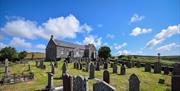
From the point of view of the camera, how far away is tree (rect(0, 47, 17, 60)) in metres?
55.3

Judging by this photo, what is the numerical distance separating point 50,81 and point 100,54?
45.7 metres

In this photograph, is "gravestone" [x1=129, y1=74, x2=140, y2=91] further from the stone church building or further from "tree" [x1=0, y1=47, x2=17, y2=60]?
"tree" [x1=0, y1=47, x2=17, y2=60]

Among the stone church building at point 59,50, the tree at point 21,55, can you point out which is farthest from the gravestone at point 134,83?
the tree at point 21,55

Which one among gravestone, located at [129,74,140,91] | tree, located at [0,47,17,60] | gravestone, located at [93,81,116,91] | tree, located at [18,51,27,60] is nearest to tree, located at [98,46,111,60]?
tree, located at [18,51,27,60]

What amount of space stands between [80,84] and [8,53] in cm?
5318

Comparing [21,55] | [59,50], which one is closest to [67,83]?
[59,50]

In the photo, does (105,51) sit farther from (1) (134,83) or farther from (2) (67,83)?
(2) (67,83)

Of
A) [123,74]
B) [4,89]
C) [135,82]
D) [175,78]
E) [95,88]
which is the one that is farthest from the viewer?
[123,74]

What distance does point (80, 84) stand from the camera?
9.37m

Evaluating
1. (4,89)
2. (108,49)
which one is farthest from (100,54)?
(4,89)

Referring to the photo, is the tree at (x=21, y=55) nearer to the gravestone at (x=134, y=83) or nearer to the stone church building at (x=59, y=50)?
the stone church building at (x=59, y=50)

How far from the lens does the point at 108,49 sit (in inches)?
2267

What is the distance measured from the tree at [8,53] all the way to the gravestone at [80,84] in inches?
2067

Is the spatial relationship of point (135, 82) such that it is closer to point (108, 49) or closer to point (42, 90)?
point (42, 90)
